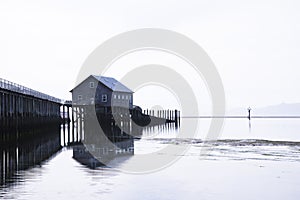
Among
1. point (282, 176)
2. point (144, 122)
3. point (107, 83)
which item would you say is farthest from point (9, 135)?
point (144, 122)

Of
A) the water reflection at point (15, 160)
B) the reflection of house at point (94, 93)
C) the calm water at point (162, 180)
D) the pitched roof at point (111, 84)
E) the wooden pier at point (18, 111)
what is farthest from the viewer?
the pitched roof at point (111, 84)

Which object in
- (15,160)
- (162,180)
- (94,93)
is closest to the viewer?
(162,180)

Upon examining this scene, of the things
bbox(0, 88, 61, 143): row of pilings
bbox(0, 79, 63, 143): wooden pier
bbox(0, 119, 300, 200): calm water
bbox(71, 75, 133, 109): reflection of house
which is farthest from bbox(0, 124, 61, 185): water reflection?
bbox(71, 75, 133, 109): reflection of house

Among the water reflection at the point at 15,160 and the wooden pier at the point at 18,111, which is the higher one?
the wooden pier at the point at 18,111

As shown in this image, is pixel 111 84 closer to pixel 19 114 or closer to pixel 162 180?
pixel 19 114

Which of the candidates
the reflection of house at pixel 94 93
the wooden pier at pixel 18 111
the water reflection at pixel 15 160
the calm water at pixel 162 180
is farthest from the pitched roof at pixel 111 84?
the calm water at pixel 162 180

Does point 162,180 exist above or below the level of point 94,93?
below

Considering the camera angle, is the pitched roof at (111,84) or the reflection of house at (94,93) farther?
the pitched roof at (111,84)

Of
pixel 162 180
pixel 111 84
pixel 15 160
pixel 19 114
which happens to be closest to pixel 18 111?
pixel 19 114

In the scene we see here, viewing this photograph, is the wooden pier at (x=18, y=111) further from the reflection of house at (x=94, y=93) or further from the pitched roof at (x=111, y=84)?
the pitched roof at (x=111, y=84)

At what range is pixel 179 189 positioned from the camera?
14.7 m

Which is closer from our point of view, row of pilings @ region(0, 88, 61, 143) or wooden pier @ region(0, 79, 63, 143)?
row of pilings @ region(0, 88, 61, 143)

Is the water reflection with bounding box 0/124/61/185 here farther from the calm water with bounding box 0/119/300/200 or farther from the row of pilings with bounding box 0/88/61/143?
the row of pilings with bounding box 0/88/61/143

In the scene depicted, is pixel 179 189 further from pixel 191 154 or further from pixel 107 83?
pixel 107 83
